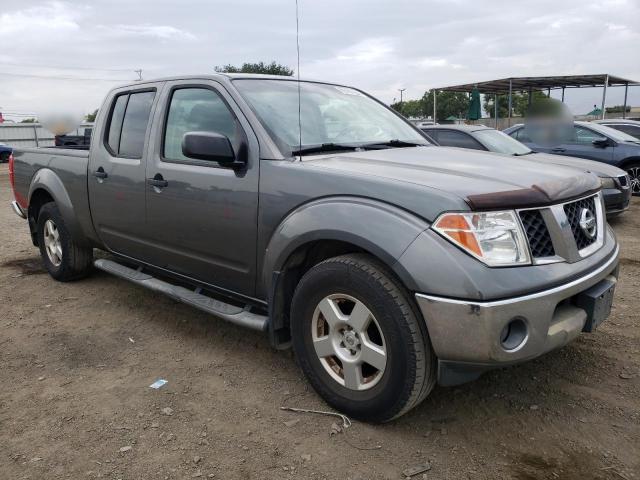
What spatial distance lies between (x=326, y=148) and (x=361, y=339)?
1.18m

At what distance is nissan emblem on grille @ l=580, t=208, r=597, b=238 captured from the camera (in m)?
2.63

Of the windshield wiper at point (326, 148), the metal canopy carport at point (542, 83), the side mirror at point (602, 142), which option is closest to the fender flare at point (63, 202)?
the windshield wiper at point (326, 148)

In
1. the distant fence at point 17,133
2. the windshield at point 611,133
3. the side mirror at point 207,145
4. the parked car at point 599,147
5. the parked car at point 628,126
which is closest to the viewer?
the side mirror at point 207,145

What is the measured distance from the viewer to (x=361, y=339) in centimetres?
253

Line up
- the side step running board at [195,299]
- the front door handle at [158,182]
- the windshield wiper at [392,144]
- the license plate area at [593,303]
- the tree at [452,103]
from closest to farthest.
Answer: the license plate area at [593,303] < the side step running board at [195,299] < the windshield wiper at [392,144] < the front door handle at [158,182] < the tree at [452,103]

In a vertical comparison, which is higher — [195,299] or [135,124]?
[135,124]

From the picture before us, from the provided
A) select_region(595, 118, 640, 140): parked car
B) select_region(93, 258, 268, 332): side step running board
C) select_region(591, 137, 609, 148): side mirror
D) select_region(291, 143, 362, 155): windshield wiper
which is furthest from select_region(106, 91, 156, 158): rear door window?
select_region(595, 118, 640, 140): parked car

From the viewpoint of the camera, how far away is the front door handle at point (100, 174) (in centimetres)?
411

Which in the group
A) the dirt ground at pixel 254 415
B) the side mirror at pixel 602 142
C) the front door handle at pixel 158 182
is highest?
the side mirror at pixel 602 142

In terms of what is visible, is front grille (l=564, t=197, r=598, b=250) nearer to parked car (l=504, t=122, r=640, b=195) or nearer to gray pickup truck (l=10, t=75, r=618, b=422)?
gray pickup truck (l=10, t=75, r=618, b=422)

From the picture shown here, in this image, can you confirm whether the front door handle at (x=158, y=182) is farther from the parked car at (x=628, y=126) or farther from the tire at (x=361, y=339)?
the parked car at (x=628, y=126)

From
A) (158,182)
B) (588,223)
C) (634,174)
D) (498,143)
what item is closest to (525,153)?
(498,143)

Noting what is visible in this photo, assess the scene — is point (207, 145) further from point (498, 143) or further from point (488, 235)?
point (498, 143)

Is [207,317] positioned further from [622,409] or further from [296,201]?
[622,409]
